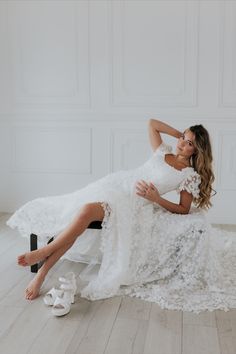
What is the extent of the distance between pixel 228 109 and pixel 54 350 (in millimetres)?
2715

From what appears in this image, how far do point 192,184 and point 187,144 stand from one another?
10.1 inches

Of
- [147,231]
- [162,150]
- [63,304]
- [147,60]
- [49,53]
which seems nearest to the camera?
[63,304]

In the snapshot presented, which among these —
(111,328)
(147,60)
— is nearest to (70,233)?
(111,328)

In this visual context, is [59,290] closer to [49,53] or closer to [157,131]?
[157,131]

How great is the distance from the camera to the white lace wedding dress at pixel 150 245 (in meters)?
2.46

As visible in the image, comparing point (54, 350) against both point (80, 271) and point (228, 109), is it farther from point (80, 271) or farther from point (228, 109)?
point (228, 109)

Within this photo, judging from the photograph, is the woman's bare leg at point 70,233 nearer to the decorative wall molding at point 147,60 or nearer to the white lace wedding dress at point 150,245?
the white lace wedding dress at point 150,245

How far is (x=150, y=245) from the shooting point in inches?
103

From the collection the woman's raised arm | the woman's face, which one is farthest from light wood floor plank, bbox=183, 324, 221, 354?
the woman's raised arm

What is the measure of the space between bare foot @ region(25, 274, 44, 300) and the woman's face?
3.81 feet

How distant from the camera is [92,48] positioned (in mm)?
3990

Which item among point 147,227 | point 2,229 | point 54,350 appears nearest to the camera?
point 54,350

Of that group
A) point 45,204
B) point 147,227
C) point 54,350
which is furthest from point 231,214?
point 54,350

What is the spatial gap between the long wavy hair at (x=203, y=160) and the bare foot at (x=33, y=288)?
1081mm
